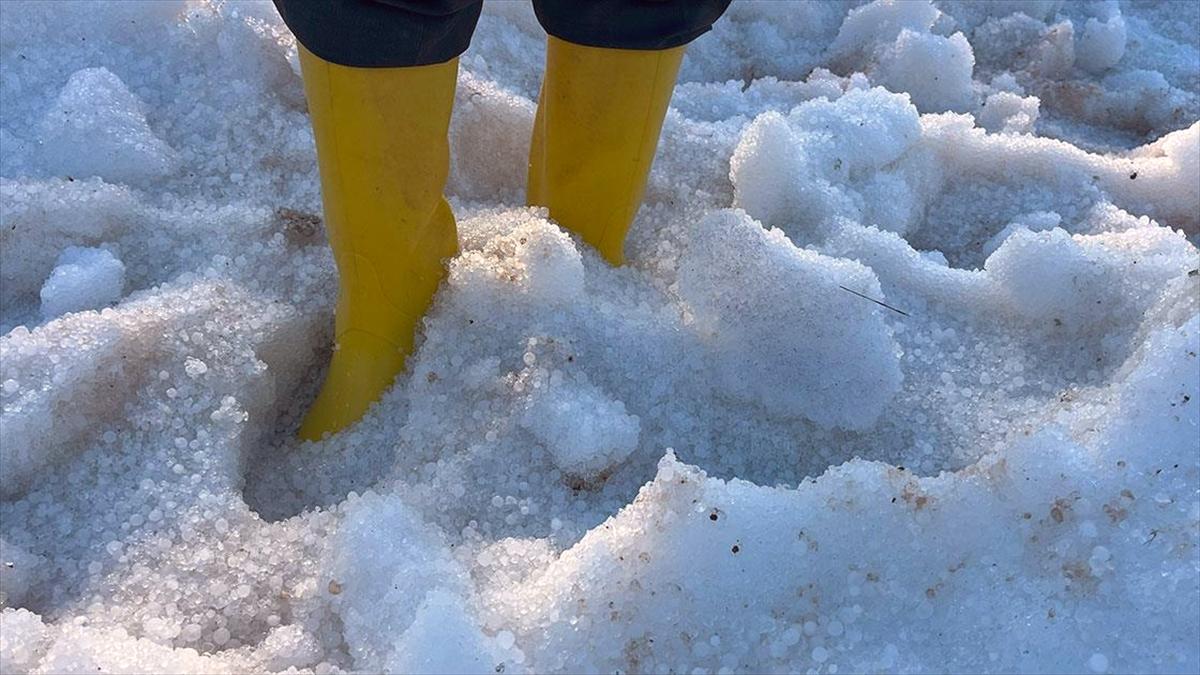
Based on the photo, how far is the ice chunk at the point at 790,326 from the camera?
1.12 metres

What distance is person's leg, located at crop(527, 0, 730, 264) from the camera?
1095 millimetres

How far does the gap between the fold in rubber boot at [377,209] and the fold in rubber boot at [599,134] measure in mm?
159

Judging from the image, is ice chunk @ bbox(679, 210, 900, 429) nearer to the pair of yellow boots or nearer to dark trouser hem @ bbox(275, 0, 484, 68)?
the pair of yellow boots

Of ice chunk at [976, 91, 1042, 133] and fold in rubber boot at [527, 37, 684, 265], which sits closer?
fold in rubber boot at [527, 37, 684, 265]

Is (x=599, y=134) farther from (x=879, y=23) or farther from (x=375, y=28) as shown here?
(x=879, y=23)

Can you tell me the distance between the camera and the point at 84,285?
1.18 m

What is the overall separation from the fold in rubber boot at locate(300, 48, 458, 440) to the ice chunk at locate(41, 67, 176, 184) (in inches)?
15.6

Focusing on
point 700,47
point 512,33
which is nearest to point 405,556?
point 512,33

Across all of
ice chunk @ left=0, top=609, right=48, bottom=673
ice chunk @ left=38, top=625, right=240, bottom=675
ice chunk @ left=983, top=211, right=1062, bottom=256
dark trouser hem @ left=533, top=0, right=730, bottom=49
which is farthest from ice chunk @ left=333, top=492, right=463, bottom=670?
ice chunk @ left=983, top=211, right=1062, bottom=256

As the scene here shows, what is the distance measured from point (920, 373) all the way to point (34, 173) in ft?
3.86

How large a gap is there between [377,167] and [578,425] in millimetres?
345

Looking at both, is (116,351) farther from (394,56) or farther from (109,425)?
(394,56)

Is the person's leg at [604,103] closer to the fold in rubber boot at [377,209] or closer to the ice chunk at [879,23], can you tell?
the fold in rubber boot at [377,209]

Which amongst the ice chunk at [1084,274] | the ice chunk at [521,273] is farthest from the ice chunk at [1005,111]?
the ice chunk at [521,273]
